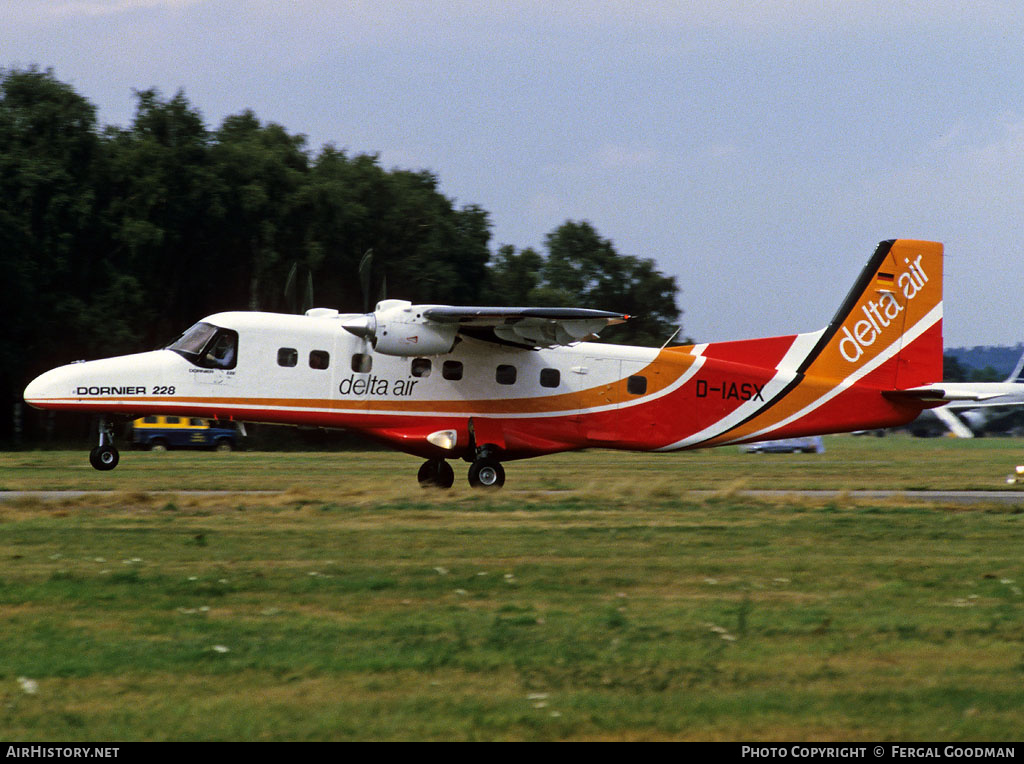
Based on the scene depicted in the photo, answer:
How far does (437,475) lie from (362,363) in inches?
104

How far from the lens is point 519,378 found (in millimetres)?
19266

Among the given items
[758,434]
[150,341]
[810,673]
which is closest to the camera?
[810,673]

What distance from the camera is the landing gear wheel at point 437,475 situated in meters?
19.8

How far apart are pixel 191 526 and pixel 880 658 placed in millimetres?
8707

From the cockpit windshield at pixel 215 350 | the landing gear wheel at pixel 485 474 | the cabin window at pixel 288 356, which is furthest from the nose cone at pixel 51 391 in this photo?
the landing gear wheel at pixel 485 474

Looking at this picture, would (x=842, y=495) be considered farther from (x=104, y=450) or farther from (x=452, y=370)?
(x=104, y=450)

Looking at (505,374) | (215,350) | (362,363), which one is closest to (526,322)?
(505,374)

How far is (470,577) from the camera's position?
393 inches

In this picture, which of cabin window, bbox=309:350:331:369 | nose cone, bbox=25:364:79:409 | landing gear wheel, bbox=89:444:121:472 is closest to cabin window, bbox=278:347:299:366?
cabin window, bbox=309:350:331:369

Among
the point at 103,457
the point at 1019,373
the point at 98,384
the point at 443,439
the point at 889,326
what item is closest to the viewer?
the point at 98,384

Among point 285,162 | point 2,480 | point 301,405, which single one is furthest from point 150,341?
point 301,405

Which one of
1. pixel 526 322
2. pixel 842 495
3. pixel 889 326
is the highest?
pixel 889 326
